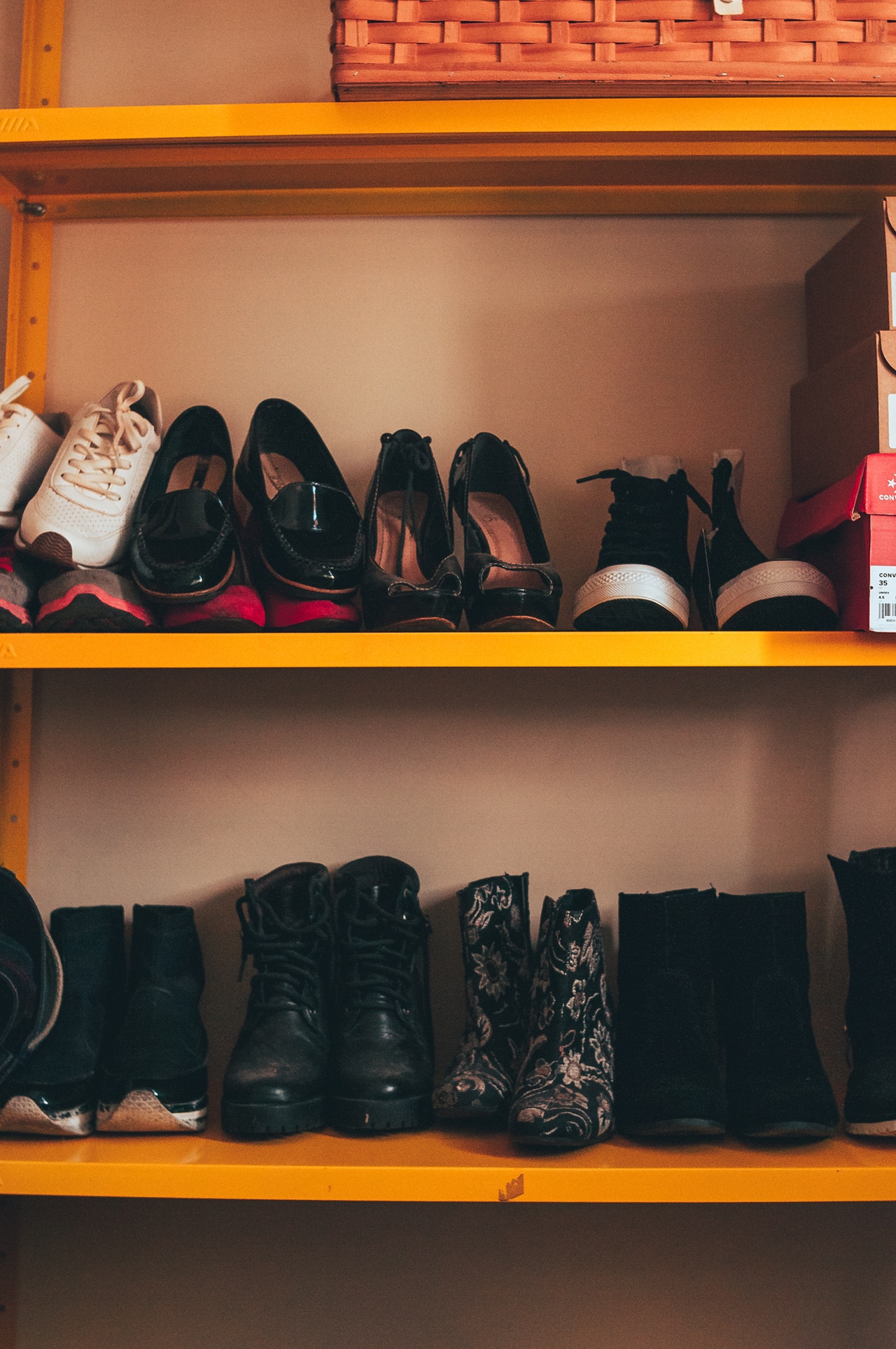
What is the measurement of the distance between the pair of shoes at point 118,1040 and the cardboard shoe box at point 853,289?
0.94 meters

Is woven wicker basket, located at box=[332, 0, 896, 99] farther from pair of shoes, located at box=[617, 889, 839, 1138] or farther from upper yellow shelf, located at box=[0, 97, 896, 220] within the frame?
pair of shoes, located at box=[617, 889, 839, 1138]

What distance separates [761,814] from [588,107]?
2.56 feet

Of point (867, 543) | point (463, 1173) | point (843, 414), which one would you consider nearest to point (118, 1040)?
point (463, 1173)

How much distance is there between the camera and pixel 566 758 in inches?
42.8

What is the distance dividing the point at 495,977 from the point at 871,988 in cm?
37

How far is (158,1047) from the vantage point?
0.87 meters

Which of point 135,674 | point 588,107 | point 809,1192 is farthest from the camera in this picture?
point 135,674

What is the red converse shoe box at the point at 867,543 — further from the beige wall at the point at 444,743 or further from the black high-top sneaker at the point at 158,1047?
the black high-top sneaker at the point at 158,1047

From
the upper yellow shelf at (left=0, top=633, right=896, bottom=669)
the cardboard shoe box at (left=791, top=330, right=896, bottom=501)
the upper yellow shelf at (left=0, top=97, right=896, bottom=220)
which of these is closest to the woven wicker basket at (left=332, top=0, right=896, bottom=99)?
the upper yellow shelf at (left=0, top=97, right=896, bottom=220)

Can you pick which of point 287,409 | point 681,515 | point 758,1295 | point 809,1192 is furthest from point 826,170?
point 758,1295

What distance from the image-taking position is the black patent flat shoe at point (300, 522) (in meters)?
0.88

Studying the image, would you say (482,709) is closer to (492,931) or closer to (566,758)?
(566,758)

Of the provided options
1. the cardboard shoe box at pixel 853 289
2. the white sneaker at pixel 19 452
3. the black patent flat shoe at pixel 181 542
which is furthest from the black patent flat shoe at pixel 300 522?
the cardboard shoe box at pixel 853 289

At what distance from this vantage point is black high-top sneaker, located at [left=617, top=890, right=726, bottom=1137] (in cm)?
83
